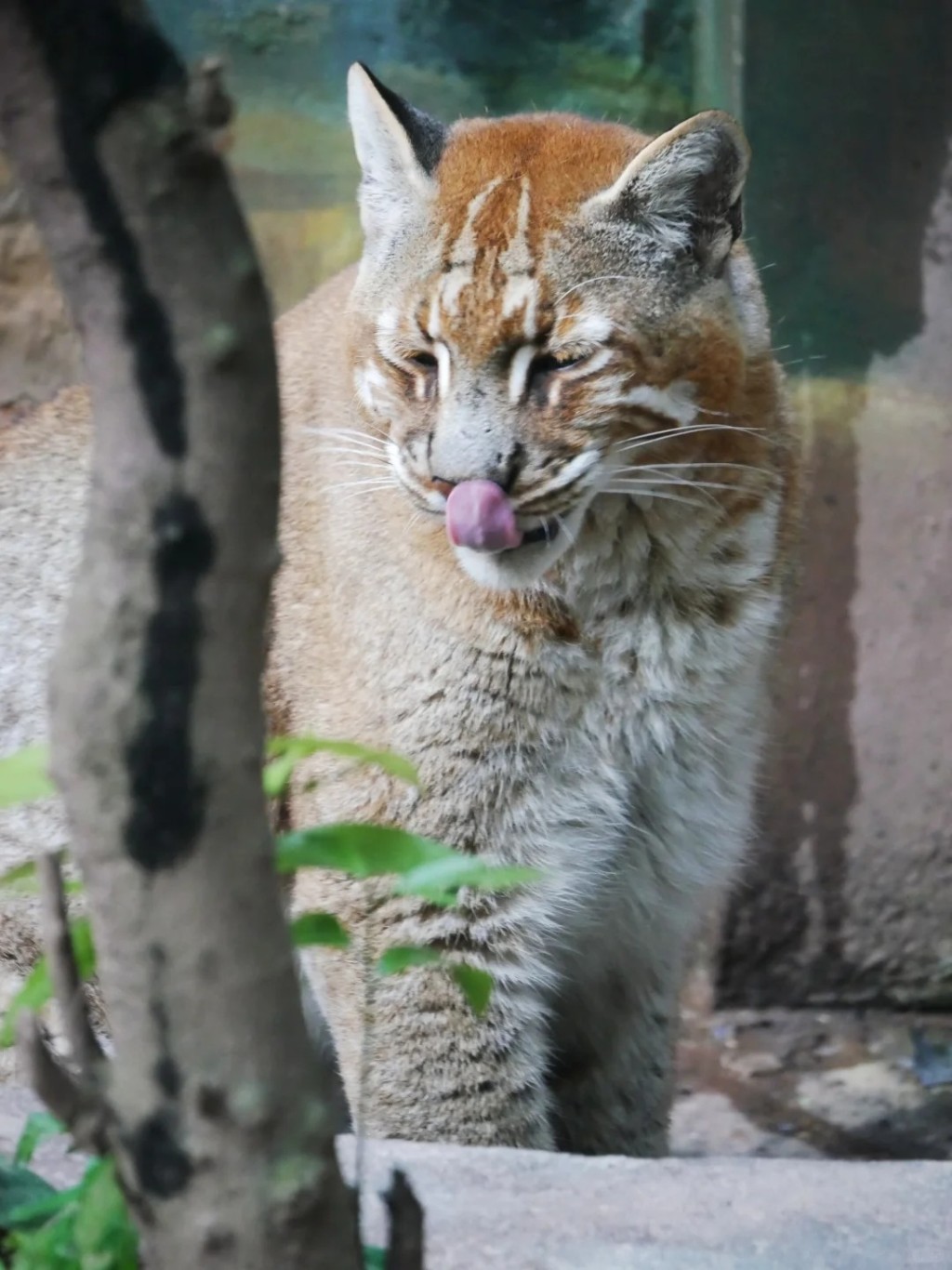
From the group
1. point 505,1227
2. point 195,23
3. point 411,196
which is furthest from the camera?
point 195,23

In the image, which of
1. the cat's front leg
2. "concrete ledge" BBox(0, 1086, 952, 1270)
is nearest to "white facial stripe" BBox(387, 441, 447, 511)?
the cat's front leg

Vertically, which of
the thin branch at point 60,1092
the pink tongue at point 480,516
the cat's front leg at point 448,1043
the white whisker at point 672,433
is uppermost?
the white whisker at point 672,433

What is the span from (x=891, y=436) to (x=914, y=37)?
4.14 ft

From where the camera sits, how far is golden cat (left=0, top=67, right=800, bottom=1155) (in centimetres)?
339

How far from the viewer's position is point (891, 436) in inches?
216

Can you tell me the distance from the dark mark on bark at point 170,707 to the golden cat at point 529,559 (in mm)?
1664

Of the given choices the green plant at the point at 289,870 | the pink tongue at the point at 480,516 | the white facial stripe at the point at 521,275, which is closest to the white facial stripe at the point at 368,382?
the white facial stripe at the point at 521,275

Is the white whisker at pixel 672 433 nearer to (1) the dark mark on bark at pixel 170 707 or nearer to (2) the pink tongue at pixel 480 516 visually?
(2) the pink tongue at pixel 480 516

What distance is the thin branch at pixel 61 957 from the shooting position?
5.31 feet

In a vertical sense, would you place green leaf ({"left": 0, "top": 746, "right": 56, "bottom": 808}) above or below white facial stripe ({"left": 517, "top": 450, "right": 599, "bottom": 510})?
below

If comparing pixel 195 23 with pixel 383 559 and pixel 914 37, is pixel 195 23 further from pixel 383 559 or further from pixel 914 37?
pixel 383 559

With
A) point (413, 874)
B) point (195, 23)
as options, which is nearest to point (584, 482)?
point (413, 874)

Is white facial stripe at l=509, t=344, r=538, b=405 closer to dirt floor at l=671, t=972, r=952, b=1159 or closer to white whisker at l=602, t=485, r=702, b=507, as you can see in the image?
white whisker at l=602, t=485, r=702, b=507

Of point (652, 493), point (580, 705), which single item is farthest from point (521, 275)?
point (580, 705)
